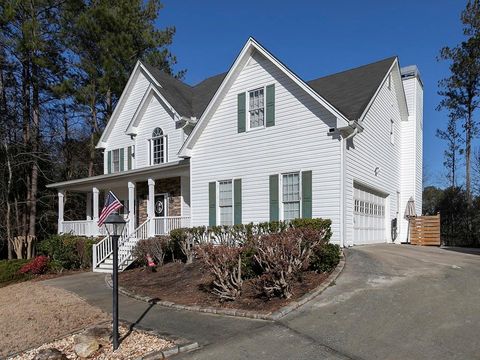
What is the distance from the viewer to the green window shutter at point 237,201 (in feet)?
51.5

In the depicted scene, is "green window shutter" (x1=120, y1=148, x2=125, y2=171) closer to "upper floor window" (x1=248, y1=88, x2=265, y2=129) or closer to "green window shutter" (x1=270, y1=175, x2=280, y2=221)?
"upper floor window" (x1=248, y1=88, x2=265, y2=129)

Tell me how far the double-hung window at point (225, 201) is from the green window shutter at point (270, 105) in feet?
9.33

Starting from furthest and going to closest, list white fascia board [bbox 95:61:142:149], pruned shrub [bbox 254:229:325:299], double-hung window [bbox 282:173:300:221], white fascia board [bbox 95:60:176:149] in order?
white fascia board [bbox 95:61:142:149]
white fascia board [bbox 95:60:176:149]
double-hung window [bbox 282:173:300:221]
pruned shrub [bbox 254:229:325:299]

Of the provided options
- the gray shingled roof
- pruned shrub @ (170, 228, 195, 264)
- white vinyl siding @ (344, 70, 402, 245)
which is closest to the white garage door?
white vinyl siding @ (344, 70, 402, 245)

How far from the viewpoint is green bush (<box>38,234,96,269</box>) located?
18.5m

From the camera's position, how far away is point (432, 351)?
5.70 meters

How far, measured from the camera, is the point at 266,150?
15.2 m

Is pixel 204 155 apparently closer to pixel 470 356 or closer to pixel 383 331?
pixel 383 331

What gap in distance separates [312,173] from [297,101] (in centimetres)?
258

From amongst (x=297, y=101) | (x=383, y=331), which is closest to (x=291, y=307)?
(x=383, y=331)

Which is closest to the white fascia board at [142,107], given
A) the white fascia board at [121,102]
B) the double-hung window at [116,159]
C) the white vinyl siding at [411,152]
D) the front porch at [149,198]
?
the double-hung window at [116,159]

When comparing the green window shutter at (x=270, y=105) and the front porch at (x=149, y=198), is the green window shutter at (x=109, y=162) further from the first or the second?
the green window shutter at (x=270, y=105)

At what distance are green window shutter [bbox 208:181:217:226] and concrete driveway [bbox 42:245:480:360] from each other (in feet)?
20.1

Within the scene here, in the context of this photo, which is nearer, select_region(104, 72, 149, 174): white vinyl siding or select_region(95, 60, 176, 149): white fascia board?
select_region(95, 60, 176, 149): white fascia board
